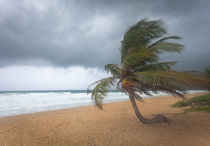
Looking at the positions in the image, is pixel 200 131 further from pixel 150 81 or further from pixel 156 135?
pixel 150 81

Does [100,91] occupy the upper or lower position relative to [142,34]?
lower

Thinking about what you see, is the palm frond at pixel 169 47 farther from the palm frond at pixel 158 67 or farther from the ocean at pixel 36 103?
the ocean at pixel 36 103

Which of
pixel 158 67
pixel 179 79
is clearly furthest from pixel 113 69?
pixel 179 79

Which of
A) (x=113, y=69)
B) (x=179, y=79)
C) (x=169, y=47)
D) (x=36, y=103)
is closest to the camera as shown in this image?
(x=179, y=79)

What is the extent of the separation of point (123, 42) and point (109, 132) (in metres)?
3.17

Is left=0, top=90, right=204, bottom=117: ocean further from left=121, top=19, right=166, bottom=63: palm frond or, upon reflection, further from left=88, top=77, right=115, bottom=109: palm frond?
left=121, top=19, right=166, bottom=63: palm frond

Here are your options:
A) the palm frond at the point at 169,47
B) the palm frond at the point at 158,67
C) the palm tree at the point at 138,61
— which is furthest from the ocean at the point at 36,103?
the palm frond at the point at 169,47

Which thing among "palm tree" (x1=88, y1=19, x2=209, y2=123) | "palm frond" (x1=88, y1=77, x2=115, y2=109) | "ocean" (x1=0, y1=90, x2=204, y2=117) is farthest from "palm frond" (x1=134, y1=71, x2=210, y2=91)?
"palm frond" (x1=88, y1=77, x2=115, y2=109)

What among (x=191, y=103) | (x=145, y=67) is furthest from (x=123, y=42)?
(x=191, y=103)

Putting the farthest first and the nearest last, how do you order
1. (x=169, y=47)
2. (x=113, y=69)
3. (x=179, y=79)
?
(x=113, y=69) < (x=169, y=47) < (x=179, y=79)

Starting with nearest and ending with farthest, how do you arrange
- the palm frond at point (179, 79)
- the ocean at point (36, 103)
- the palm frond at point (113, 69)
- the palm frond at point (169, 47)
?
the palm frond at point (179, 79) < the palm frond at point (169, 47) < the palm frond at point (113, 69) < the ocean at point (36, 103)

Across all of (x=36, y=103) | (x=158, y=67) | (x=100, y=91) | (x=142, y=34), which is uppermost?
(x=142, y=34)

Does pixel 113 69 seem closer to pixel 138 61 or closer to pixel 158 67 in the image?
pixel 138 61

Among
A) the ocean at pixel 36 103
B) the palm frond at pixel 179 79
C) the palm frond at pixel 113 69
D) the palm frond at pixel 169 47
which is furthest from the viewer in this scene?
the ocean at pixel 36 103
